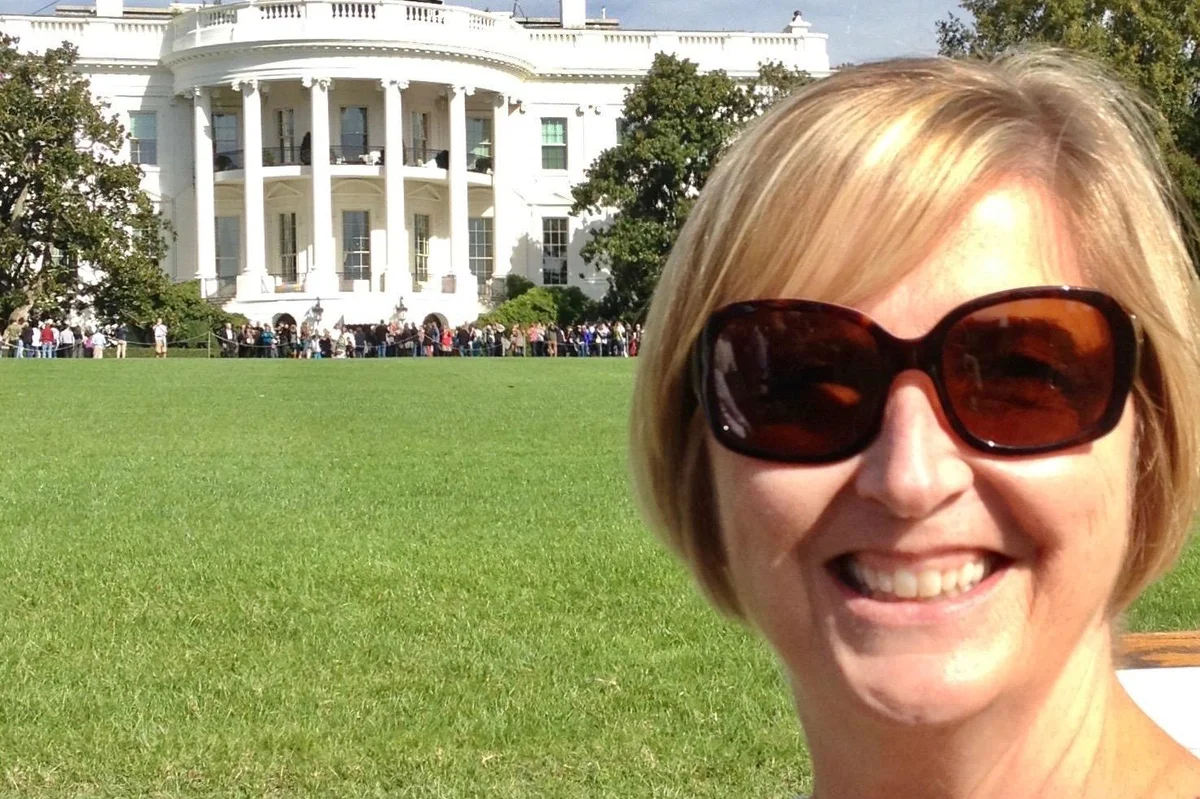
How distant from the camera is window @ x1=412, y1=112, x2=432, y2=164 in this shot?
59438 millimetres

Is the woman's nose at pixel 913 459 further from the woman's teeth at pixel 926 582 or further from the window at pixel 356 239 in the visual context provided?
the window at pixel 356 239

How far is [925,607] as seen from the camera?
53.6 inches

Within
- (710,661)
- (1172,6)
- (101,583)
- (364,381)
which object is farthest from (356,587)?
(1172,6)

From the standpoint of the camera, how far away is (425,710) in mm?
4887

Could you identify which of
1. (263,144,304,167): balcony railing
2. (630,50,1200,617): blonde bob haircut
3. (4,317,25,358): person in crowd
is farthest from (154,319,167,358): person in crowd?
(630,50,1200,617): blonde bob haircut

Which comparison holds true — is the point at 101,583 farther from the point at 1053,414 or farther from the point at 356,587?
the point at 1053,414

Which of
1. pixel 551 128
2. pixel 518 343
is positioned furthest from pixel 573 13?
pixel 518 343

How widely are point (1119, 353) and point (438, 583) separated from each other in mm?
5826

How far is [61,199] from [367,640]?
42940 mm

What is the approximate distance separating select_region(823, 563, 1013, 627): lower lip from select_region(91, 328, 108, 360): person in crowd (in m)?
48.4

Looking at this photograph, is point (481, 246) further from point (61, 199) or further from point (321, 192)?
point (61, 199)

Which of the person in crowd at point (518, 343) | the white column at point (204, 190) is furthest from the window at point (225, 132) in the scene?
the person in crowd at point (518, 343)

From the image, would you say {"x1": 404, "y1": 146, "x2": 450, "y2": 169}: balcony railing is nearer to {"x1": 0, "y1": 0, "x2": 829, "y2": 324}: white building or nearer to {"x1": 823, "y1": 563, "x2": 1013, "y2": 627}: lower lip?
{"x1": 0, "y1": 0, "x2": 829, "y2": 324}: white building

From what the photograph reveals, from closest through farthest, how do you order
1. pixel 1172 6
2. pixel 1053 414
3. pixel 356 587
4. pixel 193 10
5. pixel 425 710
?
pixel 1053 414
pixel 425 710
pixel 356 587
pixel 1172 6
pixel 193 10
